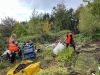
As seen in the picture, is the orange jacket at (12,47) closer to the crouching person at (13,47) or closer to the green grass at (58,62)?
the crouching person at (13,47)

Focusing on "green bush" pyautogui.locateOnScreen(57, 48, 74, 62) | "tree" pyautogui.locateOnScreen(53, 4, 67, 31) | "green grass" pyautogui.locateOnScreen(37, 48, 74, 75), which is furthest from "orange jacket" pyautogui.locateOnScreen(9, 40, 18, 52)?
"tree" pyautogui.locateOnScreen(53, 4, 67, 31)

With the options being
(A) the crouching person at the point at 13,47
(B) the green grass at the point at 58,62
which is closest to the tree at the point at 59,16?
(B) the green grass at the point at 58,62

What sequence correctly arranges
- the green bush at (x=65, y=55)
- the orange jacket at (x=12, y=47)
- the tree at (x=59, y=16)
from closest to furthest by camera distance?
the green bush at (x=65, y=55) < the orange jacket at (x=12, y=47) < the tree at (x=59, y=16)

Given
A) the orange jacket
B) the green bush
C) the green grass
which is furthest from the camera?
the orange jacket

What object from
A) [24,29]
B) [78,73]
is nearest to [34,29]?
[24,29]

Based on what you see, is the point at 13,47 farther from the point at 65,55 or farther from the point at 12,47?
the point at 65,55

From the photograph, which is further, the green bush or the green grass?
the green bush

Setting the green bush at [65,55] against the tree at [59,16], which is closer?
the green bush at [65,55]

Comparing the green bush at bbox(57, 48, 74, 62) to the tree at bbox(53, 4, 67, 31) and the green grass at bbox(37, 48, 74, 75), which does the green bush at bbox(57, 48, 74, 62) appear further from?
the tree at bbox(53, 4, 67, 31)

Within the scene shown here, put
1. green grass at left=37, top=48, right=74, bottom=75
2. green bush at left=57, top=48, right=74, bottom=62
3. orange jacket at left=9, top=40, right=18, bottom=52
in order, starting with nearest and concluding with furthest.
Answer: green grass at left=37, top=48, right=74, bottom=75 < green bush at left=57, top=48, right=74, bottom=62 < orange jacket at left=9, top=40, right=18, bottom=52

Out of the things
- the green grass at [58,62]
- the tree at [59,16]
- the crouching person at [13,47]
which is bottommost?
the green grass at [58,62]

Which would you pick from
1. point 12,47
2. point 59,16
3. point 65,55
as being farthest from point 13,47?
point 59,16

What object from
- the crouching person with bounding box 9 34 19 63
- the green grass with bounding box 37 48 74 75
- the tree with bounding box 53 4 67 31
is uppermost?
the tree with bounding box 53 4 67 31

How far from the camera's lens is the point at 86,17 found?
35.7 meters
